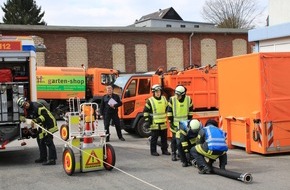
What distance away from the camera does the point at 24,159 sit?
10797 millimetres

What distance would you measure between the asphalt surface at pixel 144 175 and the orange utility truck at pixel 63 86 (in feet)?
38.0

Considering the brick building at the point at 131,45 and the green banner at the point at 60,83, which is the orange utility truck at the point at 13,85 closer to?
the green banner at the point at 60,83

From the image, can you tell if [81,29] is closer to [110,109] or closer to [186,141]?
[110,109]

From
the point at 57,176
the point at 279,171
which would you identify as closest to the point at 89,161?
the point at 57,176

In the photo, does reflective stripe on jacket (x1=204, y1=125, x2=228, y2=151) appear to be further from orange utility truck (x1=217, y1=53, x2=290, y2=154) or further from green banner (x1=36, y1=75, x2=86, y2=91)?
green banner (x1=36, y1=75, x2=86, y2=91)

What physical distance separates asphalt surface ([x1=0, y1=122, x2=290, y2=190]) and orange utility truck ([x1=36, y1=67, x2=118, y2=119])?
1157cm

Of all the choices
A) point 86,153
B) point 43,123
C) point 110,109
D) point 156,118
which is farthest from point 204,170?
point 110,109

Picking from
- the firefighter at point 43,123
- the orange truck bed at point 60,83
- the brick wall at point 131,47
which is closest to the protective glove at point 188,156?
the firefighter at point 43,123

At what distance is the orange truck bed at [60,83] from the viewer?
22.6 meters

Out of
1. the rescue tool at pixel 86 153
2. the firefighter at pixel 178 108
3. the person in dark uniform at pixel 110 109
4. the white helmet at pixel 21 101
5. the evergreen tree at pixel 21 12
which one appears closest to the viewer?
the rescue tool at pixel 86 153

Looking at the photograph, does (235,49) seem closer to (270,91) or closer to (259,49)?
(259,49)

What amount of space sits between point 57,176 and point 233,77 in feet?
17.7

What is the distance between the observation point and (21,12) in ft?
185

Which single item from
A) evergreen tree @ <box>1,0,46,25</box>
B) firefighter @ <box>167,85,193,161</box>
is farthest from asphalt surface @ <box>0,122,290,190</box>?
evergreen tree @ <box>1,0,46,25</box>
